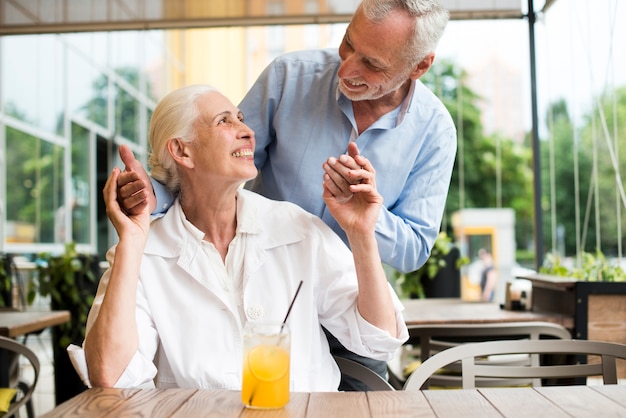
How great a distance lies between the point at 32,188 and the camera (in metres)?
8.45

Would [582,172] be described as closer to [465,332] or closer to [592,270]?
[592,270]

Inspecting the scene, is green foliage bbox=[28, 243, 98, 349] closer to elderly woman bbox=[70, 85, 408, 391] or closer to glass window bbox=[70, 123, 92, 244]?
elderly woman bbox=[70, 85, 408, 391]

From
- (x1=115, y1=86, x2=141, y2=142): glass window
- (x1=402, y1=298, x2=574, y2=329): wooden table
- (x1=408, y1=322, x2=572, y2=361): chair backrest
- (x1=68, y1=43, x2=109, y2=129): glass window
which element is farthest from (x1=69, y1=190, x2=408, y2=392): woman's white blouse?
(x1=115, y1=86, x2=141, y2=142): glass window

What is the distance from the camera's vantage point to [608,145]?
4.12 m

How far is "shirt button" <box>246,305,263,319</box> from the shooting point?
1630 mm

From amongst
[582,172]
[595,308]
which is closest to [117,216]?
[595,308]

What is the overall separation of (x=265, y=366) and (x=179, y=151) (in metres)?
0.79

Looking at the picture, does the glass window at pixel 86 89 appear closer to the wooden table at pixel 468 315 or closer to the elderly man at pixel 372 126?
the wooden table at pixel 468 315

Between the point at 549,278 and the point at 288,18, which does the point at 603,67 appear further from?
the point at 288,18

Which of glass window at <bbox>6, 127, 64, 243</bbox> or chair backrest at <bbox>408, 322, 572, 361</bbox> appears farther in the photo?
glass window at <bbox>6, 127, 64, 243</bbox>

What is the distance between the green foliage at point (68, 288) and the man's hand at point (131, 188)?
3490 mm

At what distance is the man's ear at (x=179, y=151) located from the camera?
5.99 ft

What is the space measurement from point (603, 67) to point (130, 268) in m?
3.58

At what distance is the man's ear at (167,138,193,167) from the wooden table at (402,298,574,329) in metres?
1.44
